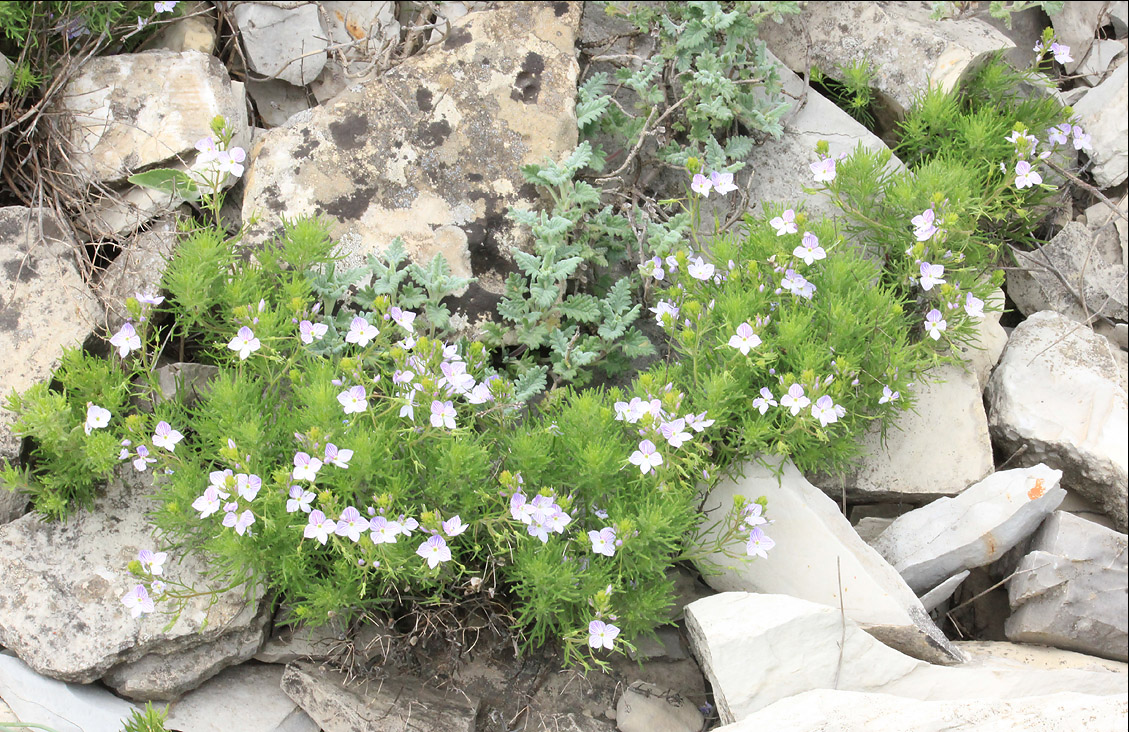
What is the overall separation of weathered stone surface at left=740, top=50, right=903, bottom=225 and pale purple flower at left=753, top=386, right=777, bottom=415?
1.64m

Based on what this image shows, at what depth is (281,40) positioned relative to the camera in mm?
5426

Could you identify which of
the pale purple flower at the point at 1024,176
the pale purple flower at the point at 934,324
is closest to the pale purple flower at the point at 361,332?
the pale purple flower at the point at 934,324

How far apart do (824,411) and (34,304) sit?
3.40m

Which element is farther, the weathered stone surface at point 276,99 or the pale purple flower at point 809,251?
the weathered stone surface at point 276,99

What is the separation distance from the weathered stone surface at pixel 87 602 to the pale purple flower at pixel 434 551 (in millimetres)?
802

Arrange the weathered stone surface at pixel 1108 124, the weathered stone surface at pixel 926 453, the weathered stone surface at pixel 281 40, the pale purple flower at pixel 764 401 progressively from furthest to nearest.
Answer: the weathered stone surface at pixel 1108 124 < the weathered stone surface at pixel 281 40 < the weathered stone surface at pixel 926 453 < the pale purple flower at pixel 764 401

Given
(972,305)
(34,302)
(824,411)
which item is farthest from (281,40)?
(972,305)

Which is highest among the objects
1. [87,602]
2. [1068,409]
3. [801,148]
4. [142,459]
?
[801,148]

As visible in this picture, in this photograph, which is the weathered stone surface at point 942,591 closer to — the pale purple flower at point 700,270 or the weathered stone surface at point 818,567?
the weathered stone surface at point 818,567

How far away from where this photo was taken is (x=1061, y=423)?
15.9ft

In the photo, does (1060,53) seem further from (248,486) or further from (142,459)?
(142,459)

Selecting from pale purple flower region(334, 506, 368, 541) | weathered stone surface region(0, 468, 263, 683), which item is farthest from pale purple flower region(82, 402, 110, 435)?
pale purple flower region(334, 506, 368, 541)

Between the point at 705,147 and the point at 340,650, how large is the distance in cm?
322

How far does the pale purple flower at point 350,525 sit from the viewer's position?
136 inches
